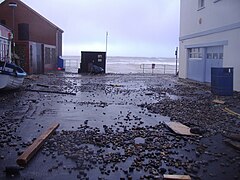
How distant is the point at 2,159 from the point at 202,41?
18.9m

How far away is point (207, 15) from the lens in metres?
20.6

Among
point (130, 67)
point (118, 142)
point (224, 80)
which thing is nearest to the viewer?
point (118, 142)

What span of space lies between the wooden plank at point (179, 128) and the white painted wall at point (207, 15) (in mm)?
10570

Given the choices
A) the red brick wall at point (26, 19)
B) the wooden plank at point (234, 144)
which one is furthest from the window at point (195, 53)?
the red brick wall at point (26, 19)

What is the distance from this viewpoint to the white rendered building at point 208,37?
16688 millimetres

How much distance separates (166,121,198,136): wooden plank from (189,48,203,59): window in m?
15.4

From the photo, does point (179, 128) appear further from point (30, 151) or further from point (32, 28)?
point (32, 28)

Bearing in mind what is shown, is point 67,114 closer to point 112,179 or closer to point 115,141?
point 115,141

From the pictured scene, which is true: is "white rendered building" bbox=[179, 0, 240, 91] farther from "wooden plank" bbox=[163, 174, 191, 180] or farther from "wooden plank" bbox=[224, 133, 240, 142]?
"wooden plank" bbox=[163, 174, 191, 180]

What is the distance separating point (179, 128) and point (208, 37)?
14.5 m

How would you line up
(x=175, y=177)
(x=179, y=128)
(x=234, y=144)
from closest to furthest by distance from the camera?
1. (x=175, y=177)
2. (x=234, y=144)
3. (x=179, y=128)

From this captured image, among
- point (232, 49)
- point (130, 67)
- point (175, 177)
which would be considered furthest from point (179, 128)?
point (130, 67)

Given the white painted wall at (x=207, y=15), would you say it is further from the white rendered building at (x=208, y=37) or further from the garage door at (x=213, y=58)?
the garage door at (x=213, y=58)

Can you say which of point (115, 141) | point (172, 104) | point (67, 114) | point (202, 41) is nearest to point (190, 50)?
point (202, 41)
